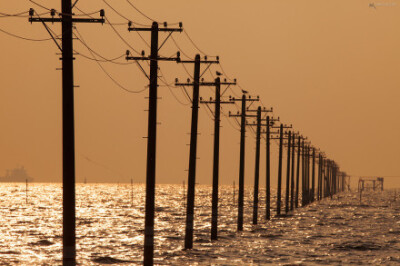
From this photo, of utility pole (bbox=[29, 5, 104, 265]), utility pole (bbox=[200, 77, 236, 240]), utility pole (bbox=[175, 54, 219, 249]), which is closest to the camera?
utility pole (bbox=[29, 5, 104, 265])

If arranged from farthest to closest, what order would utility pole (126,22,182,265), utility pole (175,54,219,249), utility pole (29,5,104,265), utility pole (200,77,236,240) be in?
utility pole (200,77,236,240) → utility pole (175,54,219,249) → utility pole (126,22,182,265) → utility pole (29,5,104,265)

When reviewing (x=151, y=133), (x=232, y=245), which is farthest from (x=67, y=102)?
(x=232, y=245)

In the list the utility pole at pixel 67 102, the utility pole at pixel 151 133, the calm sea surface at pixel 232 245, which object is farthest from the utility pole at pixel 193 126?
the utility pole at pixel 67 102

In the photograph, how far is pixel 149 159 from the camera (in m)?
40.1

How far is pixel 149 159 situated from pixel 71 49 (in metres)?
12.8

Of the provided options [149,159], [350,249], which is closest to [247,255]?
[350,249]

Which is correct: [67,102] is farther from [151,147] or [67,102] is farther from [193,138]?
[193,138]

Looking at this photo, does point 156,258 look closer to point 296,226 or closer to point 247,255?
point 247,255

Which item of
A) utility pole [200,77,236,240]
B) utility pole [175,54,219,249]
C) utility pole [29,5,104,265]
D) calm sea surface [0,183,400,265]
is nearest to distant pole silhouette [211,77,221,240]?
utility pole [200,77,236,240]

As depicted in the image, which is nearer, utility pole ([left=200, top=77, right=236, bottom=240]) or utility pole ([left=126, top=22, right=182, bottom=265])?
utility pole ([left=126, top=22, right=182, bottom=265])

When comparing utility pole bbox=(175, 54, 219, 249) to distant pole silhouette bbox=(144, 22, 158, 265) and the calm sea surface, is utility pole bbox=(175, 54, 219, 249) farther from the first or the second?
distant pole silhouette bbox=(144, 22, 158, 265)

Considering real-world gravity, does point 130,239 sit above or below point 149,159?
below

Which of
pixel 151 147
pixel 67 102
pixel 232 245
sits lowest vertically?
pixel 232 245

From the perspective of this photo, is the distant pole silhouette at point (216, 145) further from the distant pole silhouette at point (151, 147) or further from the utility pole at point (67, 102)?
the utility pole at point (67, 102)
